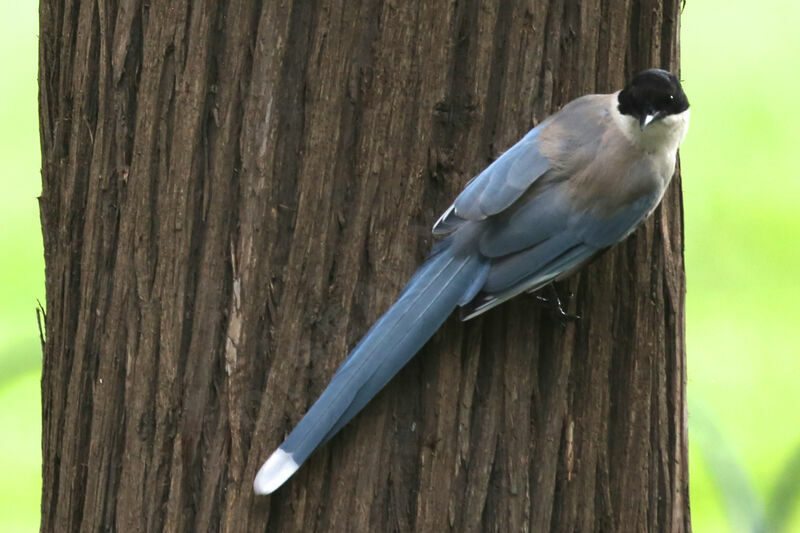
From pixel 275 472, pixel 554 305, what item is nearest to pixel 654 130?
pixel 554 305

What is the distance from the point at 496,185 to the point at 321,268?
0.38 m

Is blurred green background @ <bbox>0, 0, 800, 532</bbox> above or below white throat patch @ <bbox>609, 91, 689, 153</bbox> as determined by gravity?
above

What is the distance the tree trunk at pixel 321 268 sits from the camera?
227cm

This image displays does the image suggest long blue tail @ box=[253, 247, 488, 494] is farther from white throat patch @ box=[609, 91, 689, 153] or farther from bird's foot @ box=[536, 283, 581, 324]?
white throat patch @ box=[609, 91, 689, 153]

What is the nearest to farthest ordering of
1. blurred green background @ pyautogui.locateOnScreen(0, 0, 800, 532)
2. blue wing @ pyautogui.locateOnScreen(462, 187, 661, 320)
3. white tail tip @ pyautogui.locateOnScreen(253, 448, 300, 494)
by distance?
white tail tip @ pyautogui.locateOnScreen(253, 448, 300, 494)
blue wing @ pyautogui.locateOnScreen(462, 187, 661, 320)
blurred green background @ pyautogui.locateOnScreen(0, 0, 800, 532)

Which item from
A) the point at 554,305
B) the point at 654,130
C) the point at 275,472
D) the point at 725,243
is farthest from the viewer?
the point at 725,243

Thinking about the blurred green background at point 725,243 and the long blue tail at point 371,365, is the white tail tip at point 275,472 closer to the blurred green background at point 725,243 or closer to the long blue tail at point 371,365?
the long blue tail at point 371,365

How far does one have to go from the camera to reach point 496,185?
2.30 m

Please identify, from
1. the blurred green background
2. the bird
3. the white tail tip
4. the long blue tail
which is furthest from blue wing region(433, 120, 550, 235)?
the blurred green background

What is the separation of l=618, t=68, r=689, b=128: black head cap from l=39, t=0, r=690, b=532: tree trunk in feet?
0.26

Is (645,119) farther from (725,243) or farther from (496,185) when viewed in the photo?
(725,243)

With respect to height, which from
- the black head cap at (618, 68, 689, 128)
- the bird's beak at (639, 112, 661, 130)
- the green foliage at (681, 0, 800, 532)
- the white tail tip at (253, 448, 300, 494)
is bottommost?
the white tail tip at (253, 448, 300, 494)

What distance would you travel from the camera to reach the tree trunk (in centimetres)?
227

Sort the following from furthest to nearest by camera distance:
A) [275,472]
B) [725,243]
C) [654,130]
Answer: [725,243] < [654,130] < [275,472]
